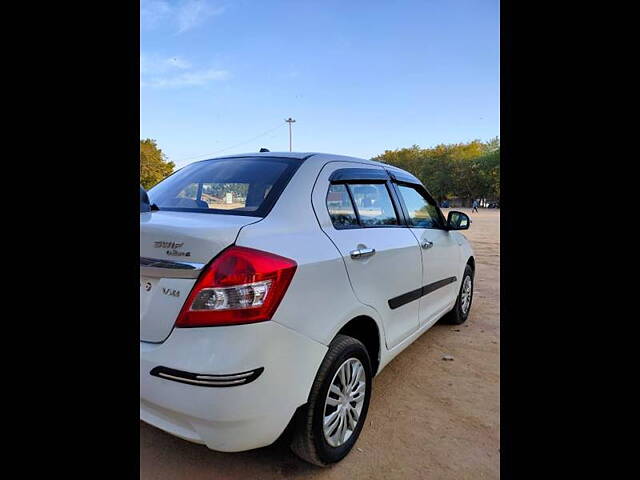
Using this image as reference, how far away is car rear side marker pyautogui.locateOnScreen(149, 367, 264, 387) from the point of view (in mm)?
1453

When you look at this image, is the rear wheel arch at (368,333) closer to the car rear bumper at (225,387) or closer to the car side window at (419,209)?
the car rear bumper at (225,387)

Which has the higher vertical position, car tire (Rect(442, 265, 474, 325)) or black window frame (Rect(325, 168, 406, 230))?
black window frame (Rect(325, 168, 406, 230))

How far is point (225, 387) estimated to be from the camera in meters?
1.46

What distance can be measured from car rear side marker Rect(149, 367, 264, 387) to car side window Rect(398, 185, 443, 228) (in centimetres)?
195

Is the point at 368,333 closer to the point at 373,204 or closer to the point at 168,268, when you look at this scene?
the point at 373,204

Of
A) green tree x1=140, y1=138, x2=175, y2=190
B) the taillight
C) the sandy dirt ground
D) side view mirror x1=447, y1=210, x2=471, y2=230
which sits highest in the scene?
green tree x1=140, y1=138, x2=175, y2=190

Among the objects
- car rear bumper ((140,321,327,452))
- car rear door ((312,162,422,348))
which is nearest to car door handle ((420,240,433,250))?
car rear door ((312,162,422,348))

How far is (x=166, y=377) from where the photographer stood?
59.3 inches

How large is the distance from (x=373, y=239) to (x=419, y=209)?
1187 mm

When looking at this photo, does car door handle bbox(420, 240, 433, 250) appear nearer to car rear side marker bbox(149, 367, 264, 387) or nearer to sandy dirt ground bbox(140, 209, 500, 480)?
sandy dirt ground bbox(140, 209, 500, 480)

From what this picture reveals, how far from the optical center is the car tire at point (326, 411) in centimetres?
178

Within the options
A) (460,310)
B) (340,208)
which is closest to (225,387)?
(340,208)
